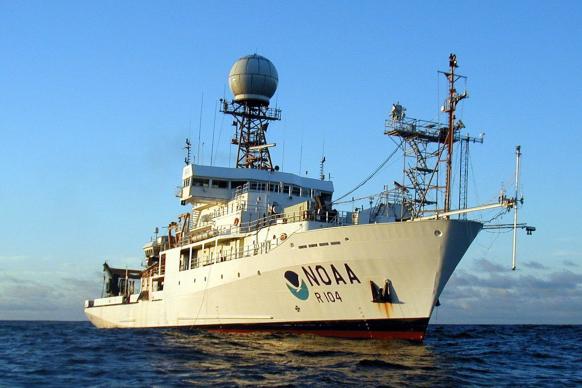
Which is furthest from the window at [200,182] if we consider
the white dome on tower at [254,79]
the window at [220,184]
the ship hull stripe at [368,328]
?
the ship hull stripe at [368,328]

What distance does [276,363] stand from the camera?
23219 millimetres

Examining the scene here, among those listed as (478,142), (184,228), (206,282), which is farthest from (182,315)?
(478,142)

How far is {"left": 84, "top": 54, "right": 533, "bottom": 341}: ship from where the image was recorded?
28953mm

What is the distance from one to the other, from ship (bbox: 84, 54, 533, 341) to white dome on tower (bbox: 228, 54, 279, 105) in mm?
4376

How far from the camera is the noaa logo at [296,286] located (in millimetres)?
30891

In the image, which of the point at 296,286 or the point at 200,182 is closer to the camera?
the point at 296,286

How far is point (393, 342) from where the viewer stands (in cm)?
2900

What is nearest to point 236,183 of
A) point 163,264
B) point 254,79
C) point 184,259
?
point 184,259

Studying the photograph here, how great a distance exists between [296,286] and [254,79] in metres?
21.9

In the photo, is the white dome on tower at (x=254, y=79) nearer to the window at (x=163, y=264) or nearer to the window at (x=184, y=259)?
the window at (x=163, y=264)

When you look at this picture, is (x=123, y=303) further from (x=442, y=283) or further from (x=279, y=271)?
(x=442, y=283)

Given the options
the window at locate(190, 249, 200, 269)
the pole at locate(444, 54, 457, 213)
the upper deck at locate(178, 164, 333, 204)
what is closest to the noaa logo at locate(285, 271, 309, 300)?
the pole at locate(444, 54, 457, 213)

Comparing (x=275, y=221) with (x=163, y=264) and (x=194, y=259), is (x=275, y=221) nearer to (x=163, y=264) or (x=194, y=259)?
(x=194, y=259)

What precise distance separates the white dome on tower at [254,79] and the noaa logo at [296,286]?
21085mm
